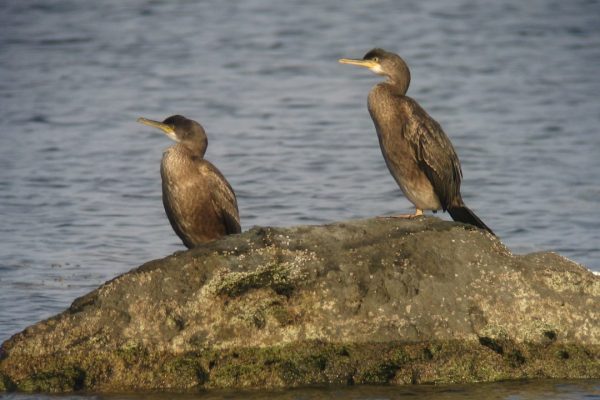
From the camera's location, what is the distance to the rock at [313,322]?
25.3ft

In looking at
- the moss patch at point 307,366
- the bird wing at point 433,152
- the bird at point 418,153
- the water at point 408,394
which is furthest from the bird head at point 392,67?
the water at point 408,394

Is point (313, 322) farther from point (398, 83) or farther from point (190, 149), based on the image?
point (398, 83)

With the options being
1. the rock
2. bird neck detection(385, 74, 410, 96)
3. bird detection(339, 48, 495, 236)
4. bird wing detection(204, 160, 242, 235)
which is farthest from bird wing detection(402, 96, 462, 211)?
the rock

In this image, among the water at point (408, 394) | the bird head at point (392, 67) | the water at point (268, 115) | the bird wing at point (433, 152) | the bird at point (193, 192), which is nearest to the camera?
the water at point (408, 394)

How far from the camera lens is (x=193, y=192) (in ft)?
30.9

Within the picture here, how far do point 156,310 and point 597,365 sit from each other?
101 inches

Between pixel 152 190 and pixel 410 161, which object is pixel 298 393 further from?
pixel 152 190

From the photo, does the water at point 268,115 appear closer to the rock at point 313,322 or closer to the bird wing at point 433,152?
the rock at point 313,322

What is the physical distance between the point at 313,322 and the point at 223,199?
195 cm

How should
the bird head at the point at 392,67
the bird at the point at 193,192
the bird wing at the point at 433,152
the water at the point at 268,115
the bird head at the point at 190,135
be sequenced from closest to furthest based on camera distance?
the bird at the point at 193,192 → the bird head at the point at 190,135 → the bird wing at the point at 433,152 → the bird head at the point at 392,67 → the water at the point at 268,115

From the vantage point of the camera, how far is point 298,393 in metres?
7.76

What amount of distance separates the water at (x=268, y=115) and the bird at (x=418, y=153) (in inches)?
90.9

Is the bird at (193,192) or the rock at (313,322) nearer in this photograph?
the rock at (313,322)

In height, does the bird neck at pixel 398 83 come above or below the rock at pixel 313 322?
above
